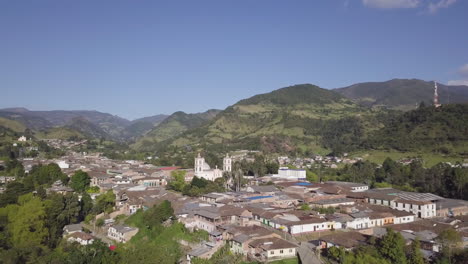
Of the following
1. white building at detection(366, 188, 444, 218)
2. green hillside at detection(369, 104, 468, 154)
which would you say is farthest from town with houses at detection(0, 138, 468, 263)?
green hillside at detection(369, 104, 468, 154)

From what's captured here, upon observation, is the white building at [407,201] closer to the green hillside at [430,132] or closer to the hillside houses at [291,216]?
the hillside houses at [291,216]

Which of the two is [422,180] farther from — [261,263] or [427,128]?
[261,263]

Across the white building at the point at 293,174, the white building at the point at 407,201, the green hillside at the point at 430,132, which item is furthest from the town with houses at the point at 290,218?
the green hillside at the point at 430,132

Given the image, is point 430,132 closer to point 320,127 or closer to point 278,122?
point 320,127

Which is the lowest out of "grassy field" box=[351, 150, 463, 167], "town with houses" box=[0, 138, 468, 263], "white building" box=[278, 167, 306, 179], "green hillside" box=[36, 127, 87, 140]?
"town with houses" box=[0, 138, 468, 263]

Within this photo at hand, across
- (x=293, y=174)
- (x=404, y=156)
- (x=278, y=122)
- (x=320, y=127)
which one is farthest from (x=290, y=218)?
(x=278, y=122)

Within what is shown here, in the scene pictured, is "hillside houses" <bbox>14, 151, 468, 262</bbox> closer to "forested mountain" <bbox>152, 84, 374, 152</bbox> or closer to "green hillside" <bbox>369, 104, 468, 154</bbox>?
"green hillside" <bbox>369, 104, 468, 154</bbox>
